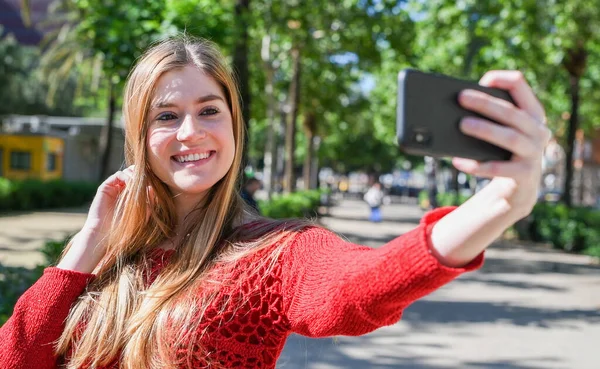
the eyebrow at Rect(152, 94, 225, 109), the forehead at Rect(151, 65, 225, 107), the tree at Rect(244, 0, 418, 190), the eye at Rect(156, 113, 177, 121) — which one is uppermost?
the tree at Rect(244, 0, 418, 190)

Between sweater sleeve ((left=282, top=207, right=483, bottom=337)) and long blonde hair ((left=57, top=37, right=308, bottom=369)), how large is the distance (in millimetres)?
107

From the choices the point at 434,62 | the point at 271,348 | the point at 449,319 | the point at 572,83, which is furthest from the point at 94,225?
the point at 434,62

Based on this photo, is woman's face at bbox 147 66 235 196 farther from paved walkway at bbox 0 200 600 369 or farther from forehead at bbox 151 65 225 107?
paved walkway at bbox 0 200 600 369

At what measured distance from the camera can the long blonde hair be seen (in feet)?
5.78

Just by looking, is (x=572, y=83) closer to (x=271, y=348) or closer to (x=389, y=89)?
(x=389, y=89)

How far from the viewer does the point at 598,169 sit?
52.1 metres

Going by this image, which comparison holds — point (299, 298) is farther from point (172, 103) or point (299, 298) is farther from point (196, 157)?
point (172, 103)

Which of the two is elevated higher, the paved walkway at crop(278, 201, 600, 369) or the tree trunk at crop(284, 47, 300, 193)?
the tree trunk at crop(284, 47, 300, 193)

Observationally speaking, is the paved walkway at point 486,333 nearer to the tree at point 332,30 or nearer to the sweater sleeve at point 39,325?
the sweater sleeve at point 39,325

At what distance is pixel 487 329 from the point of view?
7.99 m

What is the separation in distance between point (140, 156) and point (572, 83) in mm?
19269

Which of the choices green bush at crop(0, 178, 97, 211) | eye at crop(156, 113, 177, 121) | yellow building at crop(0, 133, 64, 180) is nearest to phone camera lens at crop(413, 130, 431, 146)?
eye at crop(156, 113, 177, 121)

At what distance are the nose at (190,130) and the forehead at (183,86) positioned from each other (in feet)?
0.21

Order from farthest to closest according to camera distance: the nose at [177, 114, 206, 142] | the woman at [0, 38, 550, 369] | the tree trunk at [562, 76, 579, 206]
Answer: the tree trunk at [562, 76, 579, 206] → the nose at [177, 114, 206, 142] → the woman at [0, 38, 550, 369]
